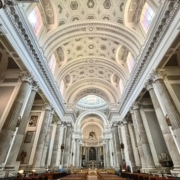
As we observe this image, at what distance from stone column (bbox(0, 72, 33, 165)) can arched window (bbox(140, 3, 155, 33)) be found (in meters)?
9.79

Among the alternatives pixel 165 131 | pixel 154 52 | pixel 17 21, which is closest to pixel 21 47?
pixel 17 21

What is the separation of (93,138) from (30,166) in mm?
36699

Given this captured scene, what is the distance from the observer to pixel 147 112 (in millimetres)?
12281

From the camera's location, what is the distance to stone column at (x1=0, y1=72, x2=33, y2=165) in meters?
6.49

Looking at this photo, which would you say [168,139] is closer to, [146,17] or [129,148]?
[129,148]

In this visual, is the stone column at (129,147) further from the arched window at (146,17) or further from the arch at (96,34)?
the arched window at (146,17)

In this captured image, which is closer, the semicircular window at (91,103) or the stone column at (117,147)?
the stone column at (117,147)

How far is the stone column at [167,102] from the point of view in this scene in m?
7.01

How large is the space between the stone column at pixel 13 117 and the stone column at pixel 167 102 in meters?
8.76

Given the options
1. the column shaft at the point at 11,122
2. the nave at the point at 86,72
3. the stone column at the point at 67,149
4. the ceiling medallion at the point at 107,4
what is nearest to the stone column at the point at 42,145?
the nave at the point at 86,72

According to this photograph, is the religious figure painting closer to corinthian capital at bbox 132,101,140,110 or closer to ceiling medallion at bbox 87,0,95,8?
corinthian capital at bbox 132,101,140,110

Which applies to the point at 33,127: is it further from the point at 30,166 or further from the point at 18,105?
Result: the point at 18,105

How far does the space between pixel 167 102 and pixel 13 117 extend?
901 centimetres

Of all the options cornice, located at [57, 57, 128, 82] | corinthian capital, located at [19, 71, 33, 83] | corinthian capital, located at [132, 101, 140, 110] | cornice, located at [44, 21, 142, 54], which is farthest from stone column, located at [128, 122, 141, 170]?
corinthian capital, located at [19, 71, 33, 83]
